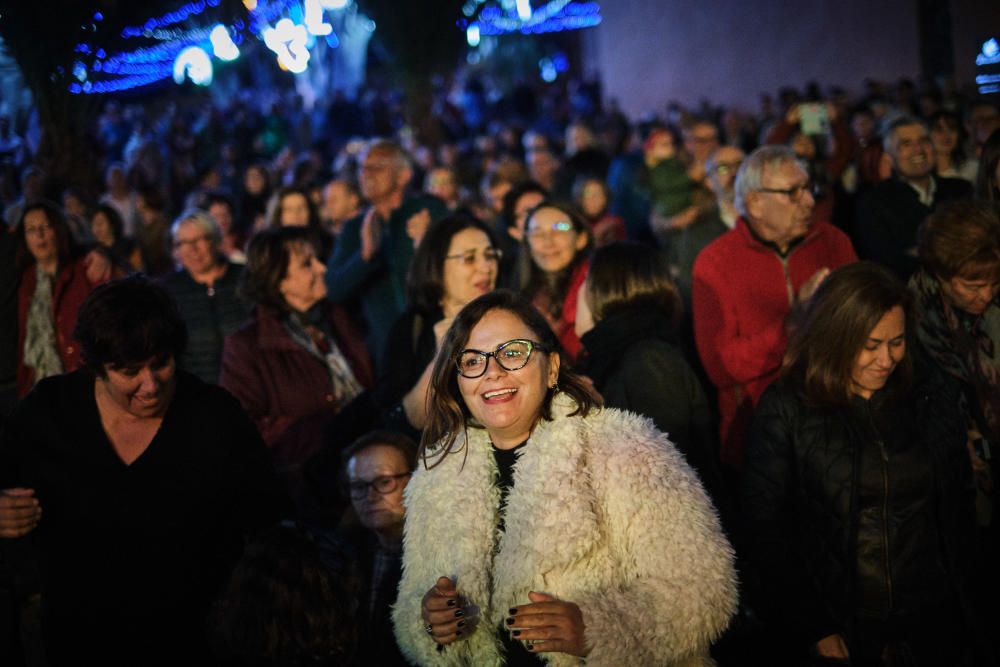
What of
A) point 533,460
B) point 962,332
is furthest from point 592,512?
point 962,332

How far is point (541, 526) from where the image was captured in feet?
8.77

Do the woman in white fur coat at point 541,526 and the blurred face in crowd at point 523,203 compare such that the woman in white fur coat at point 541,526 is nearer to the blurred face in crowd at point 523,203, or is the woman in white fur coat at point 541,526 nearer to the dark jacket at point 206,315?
the dark jacket at point 206,315

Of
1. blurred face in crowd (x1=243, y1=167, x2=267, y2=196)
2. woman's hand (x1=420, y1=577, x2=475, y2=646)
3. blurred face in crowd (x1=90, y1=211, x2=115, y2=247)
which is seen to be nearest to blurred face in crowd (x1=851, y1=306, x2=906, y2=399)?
woman's hand (x1=420, y1=577, x2=475, y2=646)

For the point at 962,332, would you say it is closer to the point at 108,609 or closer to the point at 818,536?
the point at 818,536

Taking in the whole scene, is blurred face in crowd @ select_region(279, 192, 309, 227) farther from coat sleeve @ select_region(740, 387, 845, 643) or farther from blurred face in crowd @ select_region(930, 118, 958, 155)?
coat sleeve @ select_region(740, 387, 845, 643)

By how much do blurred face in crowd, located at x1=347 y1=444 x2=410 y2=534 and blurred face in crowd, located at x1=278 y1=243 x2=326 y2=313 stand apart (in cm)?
140

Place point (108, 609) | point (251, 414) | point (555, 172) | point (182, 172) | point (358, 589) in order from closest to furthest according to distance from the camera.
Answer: point (358, 589) < point (108, 609) < point (251, 414) < point (555, 172) < point (182, 172)

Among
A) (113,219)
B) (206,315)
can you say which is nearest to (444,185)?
(113,219)

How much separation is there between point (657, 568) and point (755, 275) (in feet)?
8.29

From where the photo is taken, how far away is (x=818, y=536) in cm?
333

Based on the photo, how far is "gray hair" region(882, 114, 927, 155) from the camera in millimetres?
5996

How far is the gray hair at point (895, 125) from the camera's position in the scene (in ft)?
19.7

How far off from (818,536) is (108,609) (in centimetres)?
238

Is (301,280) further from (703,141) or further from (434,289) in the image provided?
(703,141)
